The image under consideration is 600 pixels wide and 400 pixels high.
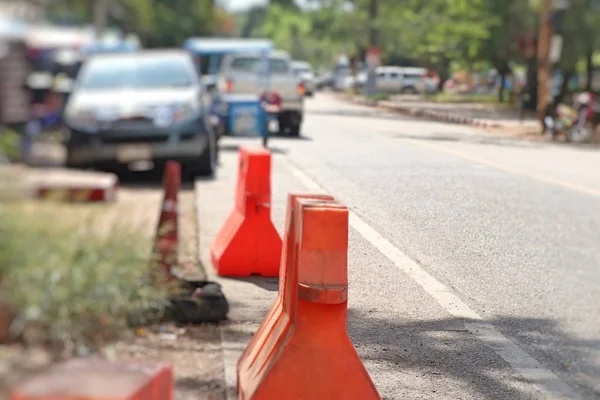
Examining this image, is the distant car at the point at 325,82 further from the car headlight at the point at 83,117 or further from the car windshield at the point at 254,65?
the car headlight at the point at 83,117

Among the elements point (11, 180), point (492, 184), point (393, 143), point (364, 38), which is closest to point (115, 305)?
point (11, 180)

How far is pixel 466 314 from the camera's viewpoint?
583 centimetres

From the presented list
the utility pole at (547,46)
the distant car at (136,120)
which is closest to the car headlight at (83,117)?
the distant car at (136,120)

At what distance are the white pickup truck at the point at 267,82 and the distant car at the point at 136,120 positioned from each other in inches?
286

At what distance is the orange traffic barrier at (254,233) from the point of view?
791 centimetres

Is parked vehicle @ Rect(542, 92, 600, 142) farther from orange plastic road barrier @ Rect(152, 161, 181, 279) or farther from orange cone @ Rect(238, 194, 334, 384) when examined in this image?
orange cone @ Rect(238, 194, 334, 384)

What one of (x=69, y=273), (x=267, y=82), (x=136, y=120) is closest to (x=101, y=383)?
(x=69, y=273)

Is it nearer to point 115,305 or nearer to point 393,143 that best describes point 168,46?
point 393,143

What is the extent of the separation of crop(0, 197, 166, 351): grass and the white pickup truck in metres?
16.6

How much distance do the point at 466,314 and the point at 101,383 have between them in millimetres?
3345

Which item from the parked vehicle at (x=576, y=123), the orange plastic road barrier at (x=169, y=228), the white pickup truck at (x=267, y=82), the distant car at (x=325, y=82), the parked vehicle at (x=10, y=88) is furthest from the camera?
the distant car at (x=325, y=82)

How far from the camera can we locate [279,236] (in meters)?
7.99

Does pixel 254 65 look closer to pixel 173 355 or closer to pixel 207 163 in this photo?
pixel 207 163

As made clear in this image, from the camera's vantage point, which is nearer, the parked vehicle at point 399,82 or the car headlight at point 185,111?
the car headlight at point 185,111
